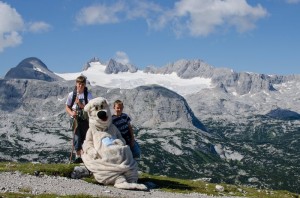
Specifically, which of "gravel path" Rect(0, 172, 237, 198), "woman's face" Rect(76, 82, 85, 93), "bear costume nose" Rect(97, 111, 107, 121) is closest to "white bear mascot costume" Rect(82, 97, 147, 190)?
"bear costume nose" Rect(97, 111, 107, 121)

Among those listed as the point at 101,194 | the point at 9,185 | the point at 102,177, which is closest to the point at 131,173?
the point at 102,177

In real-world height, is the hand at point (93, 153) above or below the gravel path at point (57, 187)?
above

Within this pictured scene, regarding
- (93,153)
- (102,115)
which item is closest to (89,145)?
(93,153)

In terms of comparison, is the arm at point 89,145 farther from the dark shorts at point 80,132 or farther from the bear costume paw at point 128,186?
the bear costume paw at point 128,186

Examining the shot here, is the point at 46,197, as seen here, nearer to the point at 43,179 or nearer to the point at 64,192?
the point at 64,192

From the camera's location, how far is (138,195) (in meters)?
25.7

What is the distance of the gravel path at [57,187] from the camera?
24.4 meters

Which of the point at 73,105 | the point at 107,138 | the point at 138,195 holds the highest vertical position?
the point at 73,105

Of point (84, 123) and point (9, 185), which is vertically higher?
point (84, 123)

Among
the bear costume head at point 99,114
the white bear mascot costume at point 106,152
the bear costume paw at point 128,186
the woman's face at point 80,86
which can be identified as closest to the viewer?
the bear costume paw at point 128,186

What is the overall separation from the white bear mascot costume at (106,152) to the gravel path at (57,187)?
0.78 m

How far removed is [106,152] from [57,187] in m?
3.77

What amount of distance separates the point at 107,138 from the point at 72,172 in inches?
190

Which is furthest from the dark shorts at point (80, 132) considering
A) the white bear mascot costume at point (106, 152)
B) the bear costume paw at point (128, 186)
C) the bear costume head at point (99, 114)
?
the bear costume paw at point (128, 186)
